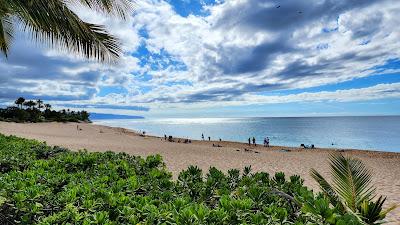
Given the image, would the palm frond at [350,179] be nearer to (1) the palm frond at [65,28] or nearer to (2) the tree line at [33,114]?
(1) the palm frond at [65,28]

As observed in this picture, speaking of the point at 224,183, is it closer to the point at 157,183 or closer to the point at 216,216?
the point at 157,183

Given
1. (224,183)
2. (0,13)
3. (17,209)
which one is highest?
(0,13)

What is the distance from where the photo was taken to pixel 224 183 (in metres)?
3.12

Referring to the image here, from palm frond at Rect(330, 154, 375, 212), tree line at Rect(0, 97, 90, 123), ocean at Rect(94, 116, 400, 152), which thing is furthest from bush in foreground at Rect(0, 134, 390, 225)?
Answer: tree line at Rect(0, 97, 90, 123)

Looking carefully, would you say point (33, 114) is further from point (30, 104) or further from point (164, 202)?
point (164, 202)

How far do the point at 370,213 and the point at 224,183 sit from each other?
1.32 metres

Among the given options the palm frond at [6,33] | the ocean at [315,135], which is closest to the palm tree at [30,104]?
the ocean at [315,135]

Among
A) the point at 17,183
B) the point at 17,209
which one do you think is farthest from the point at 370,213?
the point at 17,183

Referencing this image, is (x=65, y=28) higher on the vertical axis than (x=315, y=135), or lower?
higher

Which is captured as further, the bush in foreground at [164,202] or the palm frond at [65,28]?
the palm frond at [65,28]

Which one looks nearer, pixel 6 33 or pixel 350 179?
pixel 350 179

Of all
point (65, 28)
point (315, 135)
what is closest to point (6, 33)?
point (65, 28)

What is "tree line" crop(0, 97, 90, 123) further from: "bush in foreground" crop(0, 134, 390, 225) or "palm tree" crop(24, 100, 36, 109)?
"bush in foreground" crop(0, 134, 390, 225)

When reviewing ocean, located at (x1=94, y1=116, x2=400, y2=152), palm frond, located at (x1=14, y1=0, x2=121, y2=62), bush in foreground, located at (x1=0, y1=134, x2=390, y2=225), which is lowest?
ocean, located at (x1=94, y1=116, x2=400, y2=152)
